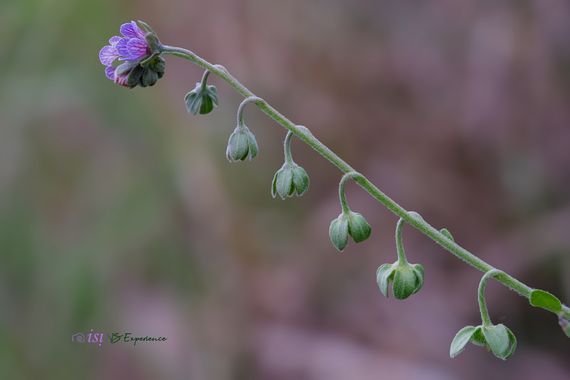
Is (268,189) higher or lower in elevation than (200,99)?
higher

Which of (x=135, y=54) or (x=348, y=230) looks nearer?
(x=135, y=54)

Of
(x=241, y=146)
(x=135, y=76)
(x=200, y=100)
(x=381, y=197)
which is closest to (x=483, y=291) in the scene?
(x=381, y=197)

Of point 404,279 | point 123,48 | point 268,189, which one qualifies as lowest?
point 404,279

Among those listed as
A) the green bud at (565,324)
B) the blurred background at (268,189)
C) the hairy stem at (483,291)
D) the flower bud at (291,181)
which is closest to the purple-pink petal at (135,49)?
the flower bud at (291,181)

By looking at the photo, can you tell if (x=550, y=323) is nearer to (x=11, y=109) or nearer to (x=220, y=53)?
(x=220, y=53)

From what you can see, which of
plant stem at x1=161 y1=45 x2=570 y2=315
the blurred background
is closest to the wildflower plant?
plant stem at x1=161 y1=45 x2=570 y2=315

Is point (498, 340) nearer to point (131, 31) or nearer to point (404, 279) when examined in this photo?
point (404, 279)

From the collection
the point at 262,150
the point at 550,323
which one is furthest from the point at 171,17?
the point at 550,323
